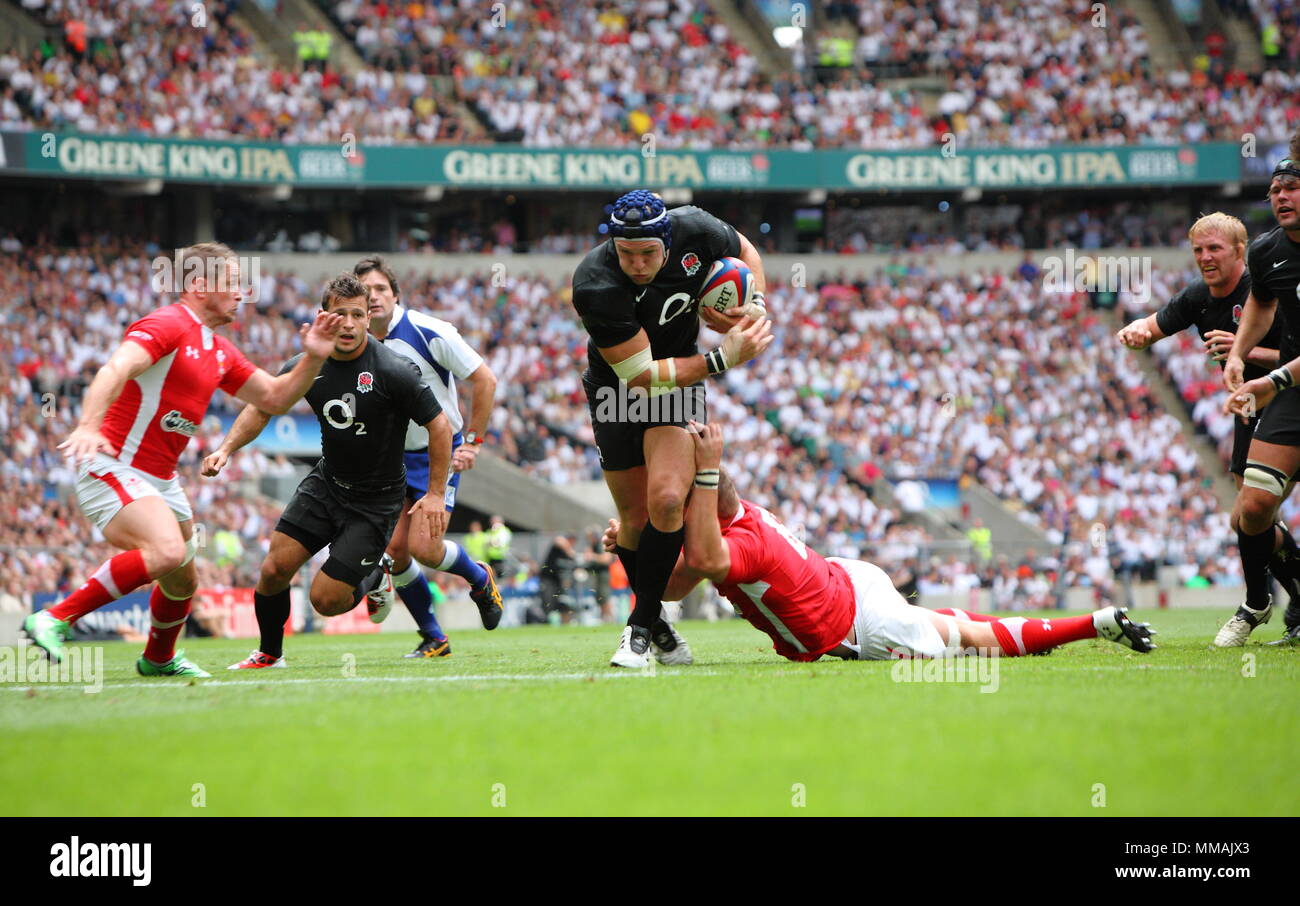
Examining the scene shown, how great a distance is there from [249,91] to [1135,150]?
831 inches

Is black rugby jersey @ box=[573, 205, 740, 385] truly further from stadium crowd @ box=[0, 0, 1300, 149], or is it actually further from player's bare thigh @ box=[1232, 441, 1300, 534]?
stadium crowd @ box=[0, 0, 1300, 149]

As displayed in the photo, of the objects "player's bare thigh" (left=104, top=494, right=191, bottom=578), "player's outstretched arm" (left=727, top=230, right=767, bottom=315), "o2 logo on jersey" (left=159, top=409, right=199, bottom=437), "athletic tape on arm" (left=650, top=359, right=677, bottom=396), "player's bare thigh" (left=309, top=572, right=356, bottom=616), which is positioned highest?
"player's outstretched arm" (left=727, top=230, right=767, bottom=315)

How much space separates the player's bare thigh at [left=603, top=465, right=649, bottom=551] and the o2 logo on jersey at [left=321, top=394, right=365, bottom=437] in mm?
1533

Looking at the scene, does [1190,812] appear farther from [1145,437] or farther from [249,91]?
[249,91]

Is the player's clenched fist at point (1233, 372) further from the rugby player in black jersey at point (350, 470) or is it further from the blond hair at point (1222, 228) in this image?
the rugby player in black jersey at point (350, 470)

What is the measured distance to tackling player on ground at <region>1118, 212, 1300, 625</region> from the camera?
26.4 ft

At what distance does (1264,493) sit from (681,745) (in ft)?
15.8

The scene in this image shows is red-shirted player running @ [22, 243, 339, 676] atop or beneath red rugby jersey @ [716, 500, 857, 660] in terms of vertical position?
atop

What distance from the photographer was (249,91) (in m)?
30.6

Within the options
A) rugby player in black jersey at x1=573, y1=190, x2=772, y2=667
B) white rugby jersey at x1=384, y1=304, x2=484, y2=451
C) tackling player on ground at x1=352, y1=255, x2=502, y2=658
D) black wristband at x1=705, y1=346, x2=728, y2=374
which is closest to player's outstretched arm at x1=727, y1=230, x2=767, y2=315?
rugby player in black jersey at x1=573, y1=190, x2=772, y2=667

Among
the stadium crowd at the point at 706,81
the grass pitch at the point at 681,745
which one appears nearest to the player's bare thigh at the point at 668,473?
the grass pitch at the point at 681,745

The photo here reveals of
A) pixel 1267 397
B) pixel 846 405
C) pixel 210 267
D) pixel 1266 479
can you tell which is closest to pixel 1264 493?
pixel 1266 479

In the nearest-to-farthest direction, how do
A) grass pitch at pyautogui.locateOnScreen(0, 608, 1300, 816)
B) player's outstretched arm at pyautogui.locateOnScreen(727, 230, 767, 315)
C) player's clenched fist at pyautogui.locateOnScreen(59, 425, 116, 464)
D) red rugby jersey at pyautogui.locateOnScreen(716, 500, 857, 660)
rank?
1. grass pitch at pyautogui.locateOnScreen(0, 608, 1300, 816)
2. player's clenched fist at pyautogui.locateOnScreen(59, 425, 116, 464)
3. red rugby jersey at pyautogui.locateOnScreen(716, 500, 857, 660)
4. player's outstretched arm at pyautogui.locateOnScreen(727, 230, 767, 315)

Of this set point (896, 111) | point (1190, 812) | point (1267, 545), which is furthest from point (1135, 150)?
point (1190, 812)
